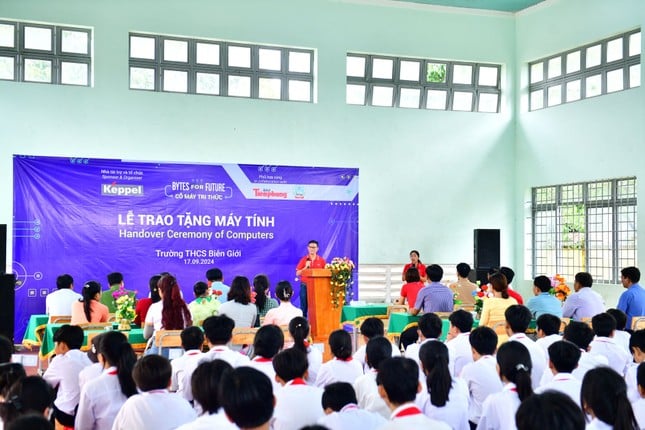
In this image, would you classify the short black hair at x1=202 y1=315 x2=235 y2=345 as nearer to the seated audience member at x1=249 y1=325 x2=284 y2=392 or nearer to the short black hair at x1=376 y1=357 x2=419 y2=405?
the seated audience member at x1=249 y1=325 x2=284 y2=392

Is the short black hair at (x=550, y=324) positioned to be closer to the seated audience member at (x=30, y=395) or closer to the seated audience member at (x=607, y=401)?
the seated audience member at (x=607, y=401)

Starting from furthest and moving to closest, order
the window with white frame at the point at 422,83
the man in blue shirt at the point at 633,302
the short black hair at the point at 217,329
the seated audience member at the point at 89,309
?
1. the window with white frame at the point at 422,83
2. the man in blue shirt at the point at 633,302
3. the seated audience member at the point at 89,309
4. the short black hair at the point at 217,329

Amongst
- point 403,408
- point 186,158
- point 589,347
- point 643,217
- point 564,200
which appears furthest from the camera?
point 564,200

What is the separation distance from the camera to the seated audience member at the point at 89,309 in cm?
746

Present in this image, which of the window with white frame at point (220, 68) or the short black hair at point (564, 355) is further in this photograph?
the window with white frame at point (220, 68)

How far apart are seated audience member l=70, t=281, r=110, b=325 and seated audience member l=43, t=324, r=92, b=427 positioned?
2440 millimetres

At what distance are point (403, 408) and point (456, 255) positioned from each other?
10.9 m

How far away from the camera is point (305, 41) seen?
12820 mm

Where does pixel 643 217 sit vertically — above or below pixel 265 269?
above

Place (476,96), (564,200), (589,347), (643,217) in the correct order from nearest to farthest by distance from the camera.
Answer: (589,347), (643,217), (564,200), (476,96)

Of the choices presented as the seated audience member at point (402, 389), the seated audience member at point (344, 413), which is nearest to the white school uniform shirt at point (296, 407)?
the seated audience member at point (344, 413)

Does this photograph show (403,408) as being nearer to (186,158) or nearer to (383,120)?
(186,158)

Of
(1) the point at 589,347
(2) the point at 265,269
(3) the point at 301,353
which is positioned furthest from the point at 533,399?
(2) the point at 265,269

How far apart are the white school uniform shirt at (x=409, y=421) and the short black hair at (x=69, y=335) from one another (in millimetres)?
2811
